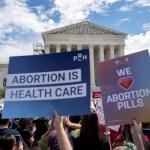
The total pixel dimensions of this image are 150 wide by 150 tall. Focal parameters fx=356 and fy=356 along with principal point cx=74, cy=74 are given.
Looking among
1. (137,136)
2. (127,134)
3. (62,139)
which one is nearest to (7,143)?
(62,139)

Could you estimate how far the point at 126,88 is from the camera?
3.85m

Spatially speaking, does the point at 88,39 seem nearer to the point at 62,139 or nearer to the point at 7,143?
the point at 7,143

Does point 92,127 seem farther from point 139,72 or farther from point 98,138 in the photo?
point 139,72

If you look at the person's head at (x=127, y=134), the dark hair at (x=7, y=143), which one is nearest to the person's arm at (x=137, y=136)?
the person's head at (x=127, y=134)

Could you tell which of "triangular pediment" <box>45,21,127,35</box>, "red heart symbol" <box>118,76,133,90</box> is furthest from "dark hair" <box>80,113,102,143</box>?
"triangular pediment" <box>45,21,127,35</box>

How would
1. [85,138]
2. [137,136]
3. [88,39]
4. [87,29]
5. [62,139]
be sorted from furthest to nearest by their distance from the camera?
[87,29], [88,39], [85,138], [137,136], [62,139]

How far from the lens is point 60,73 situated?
12.4 feet

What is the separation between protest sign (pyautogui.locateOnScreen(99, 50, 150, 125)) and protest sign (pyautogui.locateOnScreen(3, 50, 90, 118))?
0.43 meters

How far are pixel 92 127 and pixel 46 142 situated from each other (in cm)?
89

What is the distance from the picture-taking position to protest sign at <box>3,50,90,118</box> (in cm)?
358

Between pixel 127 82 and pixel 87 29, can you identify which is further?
pixel 87 29

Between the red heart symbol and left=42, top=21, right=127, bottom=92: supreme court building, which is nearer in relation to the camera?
the red heart symbol

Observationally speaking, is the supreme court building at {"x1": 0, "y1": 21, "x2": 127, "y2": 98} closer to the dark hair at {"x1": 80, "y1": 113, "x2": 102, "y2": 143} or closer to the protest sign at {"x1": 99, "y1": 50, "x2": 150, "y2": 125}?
the dark hair at {"x1": 80, "y1": 113, "x2": 102, "y2": 143}

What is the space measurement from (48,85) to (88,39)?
5864cm
